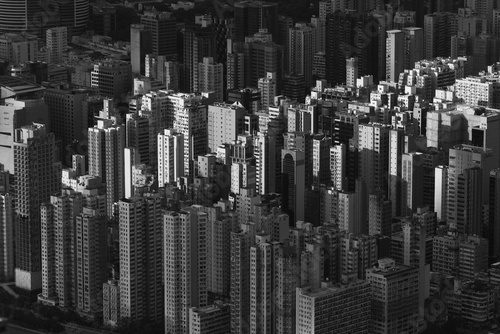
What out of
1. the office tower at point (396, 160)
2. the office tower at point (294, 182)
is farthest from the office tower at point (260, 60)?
the office tower at point (294, 182)

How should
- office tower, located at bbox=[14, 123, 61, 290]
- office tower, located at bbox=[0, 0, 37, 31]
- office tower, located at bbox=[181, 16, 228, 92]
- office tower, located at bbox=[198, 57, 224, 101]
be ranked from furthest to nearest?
office tower, located at bbox=[0, 0, 37, 31]
office tower, located at bbox=[181, 16, 228, 92]
office tower, located at bbox=[198, 57, 224, 101]
office tower, located at bbox=[14, 123, 61, 290]

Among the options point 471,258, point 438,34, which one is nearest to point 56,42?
point 438,34

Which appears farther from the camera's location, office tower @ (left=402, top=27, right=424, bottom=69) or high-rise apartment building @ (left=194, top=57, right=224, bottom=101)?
office tower @ (left=402, top=27, right=424, bottom=69)

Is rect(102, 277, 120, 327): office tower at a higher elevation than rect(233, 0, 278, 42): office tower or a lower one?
lower

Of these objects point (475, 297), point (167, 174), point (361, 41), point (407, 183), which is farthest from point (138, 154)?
point (361, 41)

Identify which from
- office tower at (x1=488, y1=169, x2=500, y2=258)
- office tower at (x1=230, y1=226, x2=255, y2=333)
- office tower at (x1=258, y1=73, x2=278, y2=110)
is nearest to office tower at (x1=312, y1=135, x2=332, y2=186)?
office tower at (x1=488, y1=169, x2=500, y2=258)

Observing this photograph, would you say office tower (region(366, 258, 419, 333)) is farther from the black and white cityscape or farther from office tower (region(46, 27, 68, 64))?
office tower (region(46, 27, 68, 64))
